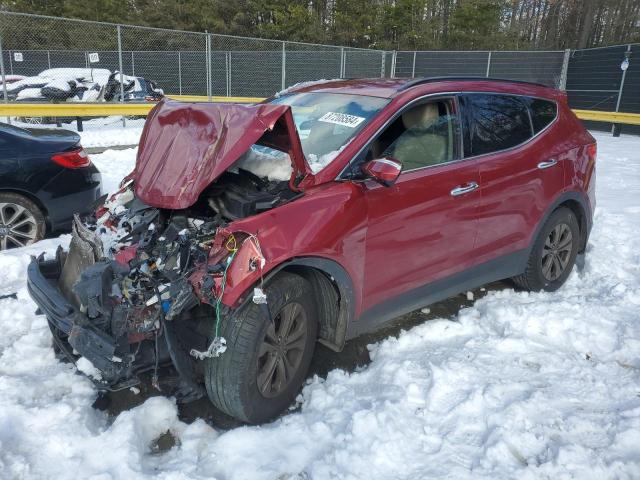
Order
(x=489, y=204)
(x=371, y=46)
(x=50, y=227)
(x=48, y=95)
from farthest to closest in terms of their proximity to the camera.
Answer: (x=371, y=46) → (x=48, y=95) → (x=50, y=227) → (x=489, y=204)

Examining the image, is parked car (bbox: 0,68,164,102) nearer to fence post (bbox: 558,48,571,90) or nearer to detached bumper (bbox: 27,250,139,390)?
detached bumper (bbox: 27,250,139,390)

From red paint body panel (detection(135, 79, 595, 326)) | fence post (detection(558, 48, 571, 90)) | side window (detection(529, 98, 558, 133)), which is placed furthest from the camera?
fence post (detection(558, 48, 571, 90))

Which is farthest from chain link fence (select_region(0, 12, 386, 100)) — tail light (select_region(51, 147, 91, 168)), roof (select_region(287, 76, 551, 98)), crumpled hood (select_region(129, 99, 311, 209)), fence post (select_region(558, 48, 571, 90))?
crumpled hood (select_region(129, 99, 311, 209))

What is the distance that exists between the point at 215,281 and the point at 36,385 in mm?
1427

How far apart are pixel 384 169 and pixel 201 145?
1070 mm

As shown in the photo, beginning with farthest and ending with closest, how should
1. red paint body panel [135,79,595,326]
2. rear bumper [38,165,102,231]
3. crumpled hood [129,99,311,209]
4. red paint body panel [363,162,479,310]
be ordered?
rear bumper [38,165,102,231], red paint body panel [363,162,479,310], crumpled hood [129,99,311,209], red paint body panel [135,79,595,326]

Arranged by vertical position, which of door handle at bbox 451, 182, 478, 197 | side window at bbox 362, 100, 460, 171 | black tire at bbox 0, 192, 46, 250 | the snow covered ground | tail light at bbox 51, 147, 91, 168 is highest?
side window at bbox 362, 100, 460, 171

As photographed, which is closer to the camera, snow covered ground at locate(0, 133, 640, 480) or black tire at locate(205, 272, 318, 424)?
snow covered ground at locate(0, 133, 640, 480)

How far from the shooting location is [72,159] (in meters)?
5.33

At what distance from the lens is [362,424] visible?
2816mm

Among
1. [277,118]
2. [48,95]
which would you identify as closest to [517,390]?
[277,118]

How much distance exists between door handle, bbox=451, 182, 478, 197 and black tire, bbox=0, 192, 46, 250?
401 cm

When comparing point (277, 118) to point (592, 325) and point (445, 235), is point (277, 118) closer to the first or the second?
point (445, 235)

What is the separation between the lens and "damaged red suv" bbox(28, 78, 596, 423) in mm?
2613
